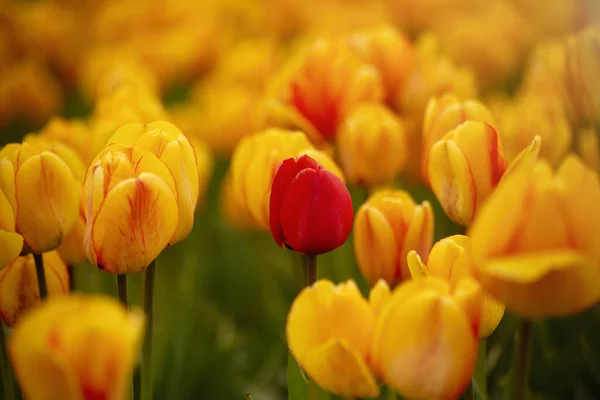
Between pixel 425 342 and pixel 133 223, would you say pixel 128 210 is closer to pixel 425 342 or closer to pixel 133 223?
pixel 133 223

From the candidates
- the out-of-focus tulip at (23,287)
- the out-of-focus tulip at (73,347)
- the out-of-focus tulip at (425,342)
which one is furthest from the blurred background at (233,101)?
the out-of-focus tulip at (73,347)

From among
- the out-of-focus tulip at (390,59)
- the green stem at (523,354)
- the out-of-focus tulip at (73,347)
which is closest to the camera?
the out-of-focus tulip at (73,347)

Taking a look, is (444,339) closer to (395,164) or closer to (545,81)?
(395,164)

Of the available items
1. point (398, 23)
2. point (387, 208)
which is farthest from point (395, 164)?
point (398, 23)

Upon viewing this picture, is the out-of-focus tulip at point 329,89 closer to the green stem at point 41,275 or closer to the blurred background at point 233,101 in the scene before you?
the blurred background at point 233,101

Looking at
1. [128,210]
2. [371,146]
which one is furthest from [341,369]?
[371,146]
